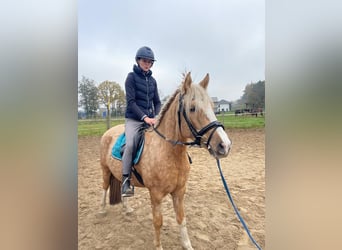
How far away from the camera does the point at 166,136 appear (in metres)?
1.39

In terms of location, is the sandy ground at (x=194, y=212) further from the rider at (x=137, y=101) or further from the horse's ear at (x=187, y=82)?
the horse's ear at (x=187, y=82)

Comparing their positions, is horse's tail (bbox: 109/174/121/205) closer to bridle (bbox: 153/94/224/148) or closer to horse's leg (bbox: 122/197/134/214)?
horse's leg (bbox: 122/197/134/214)

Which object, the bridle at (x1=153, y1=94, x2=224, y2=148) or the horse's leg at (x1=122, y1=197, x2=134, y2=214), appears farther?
the horse's leg at (x1=122, y1=197, x2=134, y2=214)

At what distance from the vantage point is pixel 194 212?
6.81 ft

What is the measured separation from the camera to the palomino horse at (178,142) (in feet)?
3.67

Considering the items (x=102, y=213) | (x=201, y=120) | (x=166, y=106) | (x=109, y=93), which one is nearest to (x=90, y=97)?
(x=109, y=93)

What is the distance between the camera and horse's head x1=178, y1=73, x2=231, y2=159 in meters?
1.07

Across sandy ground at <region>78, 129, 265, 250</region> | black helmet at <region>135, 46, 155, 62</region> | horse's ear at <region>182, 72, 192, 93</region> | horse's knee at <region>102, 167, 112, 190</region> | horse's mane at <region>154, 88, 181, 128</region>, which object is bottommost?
sandy ground at <region>78, 129, 265, 250</region>

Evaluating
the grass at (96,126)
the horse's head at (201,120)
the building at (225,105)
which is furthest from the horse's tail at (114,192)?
the building at (225,105)

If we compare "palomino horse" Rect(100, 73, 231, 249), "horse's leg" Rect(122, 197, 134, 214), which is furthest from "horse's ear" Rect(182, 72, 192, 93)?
"horse's leg" Rect(122, 197, 134, 214)

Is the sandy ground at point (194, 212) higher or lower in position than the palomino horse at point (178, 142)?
lower
